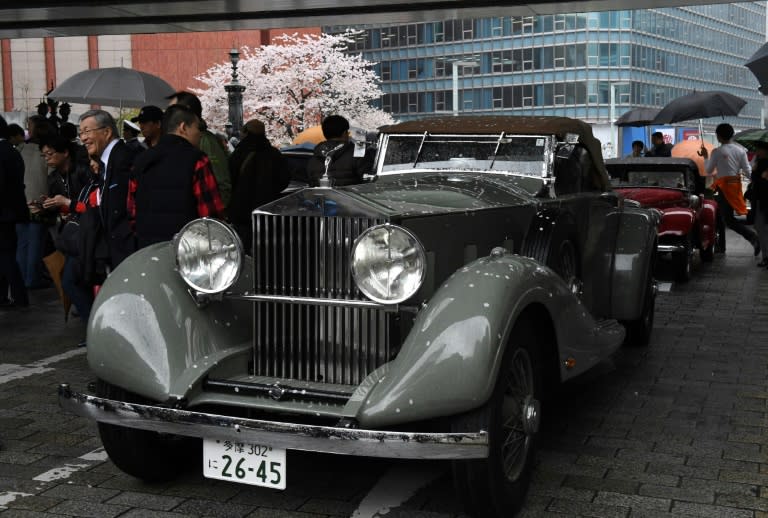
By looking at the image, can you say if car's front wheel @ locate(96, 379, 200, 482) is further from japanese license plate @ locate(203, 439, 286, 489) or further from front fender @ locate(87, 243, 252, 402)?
japanese license plate @ locate(203, 439, 286, 489)

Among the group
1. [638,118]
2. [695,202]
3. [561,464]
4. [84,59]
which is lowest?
[561,464]

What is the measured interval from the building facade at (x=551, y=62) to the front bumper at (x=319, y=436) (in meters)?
78.1

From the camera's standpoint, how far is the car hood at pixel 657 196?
12.6 metres

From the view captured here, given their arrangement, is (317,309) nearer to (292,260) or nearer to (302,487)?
(292,260)

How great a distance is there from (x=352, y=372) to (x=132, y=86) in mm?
9656

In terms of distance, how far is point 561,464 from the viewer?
4.84m

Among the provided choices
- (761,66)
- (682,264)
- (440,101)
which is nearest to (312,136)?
(682,264)

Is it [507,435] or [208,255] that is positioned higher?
[208,255]

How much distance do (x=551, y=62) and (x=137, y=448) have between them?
89.5m

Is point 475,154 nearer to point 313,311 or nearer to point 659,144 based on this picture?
point 313,311

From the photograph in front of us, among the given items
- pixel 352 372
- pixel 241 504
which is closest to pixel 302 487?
pixel 241 504

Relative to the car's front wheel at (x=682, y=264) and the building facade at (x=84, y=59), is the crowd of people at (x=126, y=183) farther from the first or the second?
the building facade at (x=84, y=59)

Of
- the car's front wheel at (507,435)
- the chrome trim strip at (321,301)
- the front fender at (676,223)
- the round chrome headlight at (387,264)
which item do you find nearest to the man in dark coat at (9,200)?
the chrome trim strip at (321,301)

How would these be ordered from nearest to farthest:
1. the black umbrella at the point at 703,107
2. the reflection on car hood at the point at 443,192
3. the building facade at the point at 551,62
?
1. the reflection on car hood at the point at 443,192
2. the black umbrella at the point at 703,107
3. the building facade at the point at 551,62
